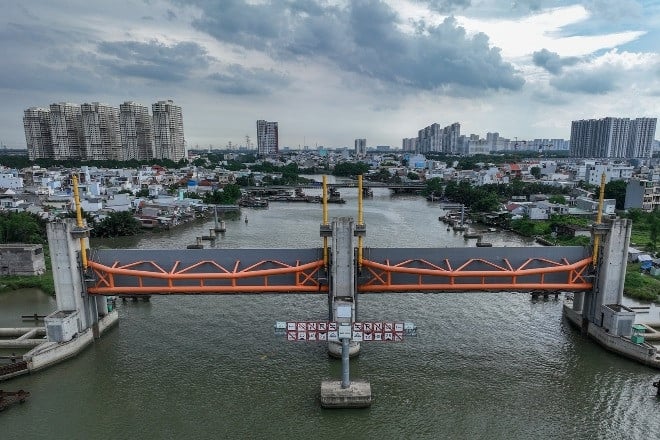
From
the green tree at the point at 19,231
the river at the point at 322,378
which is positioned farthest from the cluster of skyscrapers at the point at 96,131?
the river at the point at 322,378

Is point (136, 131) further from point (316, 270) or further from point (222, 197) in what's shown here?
point (316, 270)

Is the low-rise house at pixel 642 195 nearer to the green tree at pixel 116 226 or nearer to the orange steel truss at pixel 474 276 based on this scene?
the orange steel truss at pixel 474 276

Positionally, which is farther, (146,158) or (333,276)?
(146,158)

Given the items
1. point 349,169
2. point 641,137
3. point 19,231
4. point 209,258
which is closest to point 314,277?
point 209,258

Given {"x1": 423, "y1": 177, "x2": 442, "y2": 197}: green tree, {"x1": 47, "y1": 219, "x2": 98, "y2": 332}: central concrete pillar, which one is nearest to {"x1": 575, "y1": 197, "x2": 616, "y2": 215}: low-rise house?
{"x1": 423, "y1": 177, "x2": 442, "y2": 197}: green tree

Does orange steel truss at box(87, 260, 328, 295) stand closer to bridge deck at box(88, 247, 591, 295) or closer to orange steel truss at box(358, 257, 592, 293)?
bridge deck at box(88, 247, 591, 295)

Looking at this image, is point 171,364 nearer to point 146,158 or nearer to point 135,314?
point 135,314

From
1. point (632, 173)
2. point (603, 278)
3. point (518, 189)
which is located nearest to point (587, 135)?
point (632, 173)
